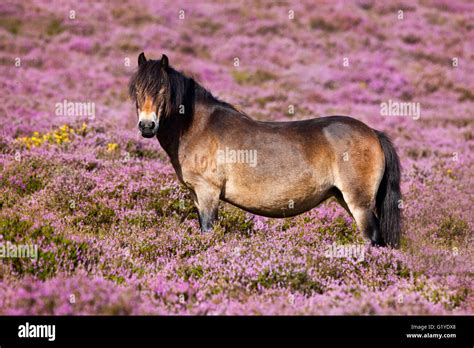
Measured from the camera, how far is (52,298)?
4301 millimetres

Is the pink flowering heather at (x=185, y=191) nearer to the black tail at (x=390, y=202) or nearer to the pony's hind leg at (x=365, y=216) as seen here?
the pony's hind leg at (x=365, y=216)

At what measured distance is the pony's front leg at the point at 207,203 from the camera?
6.00 metres

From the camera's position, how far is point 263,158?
605cm

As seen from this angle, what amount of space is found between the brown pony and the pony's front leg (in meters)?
0.01

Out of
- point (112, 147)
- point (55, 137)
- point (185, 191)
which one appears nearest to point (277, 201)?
point (185, 191)

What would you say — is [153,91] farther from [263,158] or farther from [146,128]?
[263,158]

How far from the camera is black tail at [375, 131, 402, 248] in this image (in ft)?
20.7

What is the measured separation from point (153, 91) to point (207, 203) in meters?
1.38

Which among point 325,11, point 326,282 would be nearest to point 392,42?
point 325,11

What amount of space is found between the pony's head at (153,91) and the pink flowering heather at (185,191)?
0.74 metres

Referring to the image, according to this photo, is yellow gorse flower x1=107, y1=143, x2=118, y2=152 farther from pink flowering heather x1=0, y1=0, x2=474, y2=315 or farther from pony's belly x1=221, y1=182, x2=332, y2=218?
pony's belly x1=221, y1=182, x2=332, y2=218

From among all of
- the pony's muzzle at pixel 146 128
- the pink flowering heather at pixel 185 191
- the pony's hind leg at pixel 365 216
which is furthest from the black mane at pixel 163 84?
the pony's hind leg at pixel 365 216
